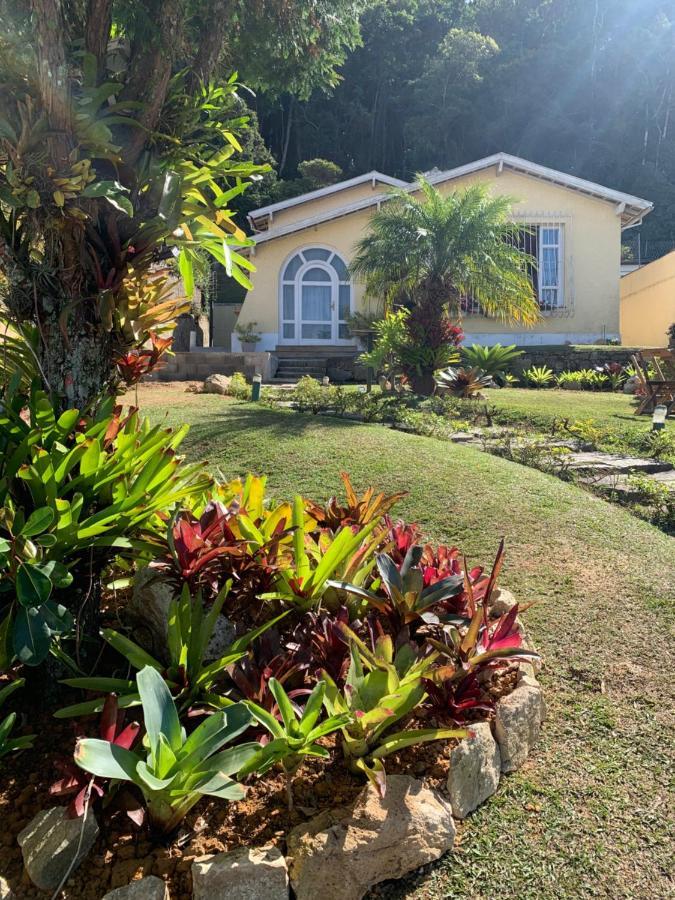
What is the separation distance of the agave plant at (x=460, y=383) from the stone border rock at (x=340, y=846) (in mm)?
10513

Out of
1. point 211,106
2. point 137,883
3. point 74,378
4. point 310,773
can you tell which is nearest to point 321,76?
point 211,106

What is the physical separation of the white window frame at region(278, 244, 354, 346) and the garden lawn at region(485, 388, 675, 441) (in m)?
7.23

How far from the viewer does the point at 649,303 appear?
22.0 m

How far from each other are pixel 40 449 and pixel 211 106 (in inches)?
65.8

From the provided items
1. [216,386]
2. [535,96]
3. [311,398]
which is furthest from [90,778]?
[535,96]

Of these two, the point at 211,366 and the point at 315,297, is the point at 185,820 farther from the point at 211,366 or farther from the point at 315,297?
the point at 315,297

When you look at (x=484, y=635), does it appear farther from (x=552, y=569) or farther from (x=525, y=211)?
(x=525, y=211)

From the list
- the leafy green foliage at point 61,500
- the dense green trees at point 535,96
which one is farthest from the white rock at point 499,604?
the dense green trees at point 535,96

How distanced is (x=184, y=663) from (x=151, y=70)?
2511 millimetres

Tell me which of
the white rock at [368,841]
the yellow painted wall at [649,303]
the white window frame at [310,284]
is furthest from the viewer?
the yellow painted wall at [649,303]

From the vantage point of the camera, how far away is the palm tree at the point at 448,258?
1245 centimetres

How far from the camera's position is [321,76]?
18.7 feet

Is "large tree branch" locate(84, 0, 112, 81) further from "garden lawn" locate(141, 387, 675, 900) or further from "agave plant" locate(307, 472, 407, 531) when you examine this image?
"garden lawn" locate(141, 387, 675, 900)

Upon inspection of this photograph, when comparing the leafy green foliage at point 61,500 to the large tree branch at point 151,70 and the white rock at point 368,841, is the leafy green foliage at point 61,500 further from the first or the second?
the large tree branch at point 151,70
